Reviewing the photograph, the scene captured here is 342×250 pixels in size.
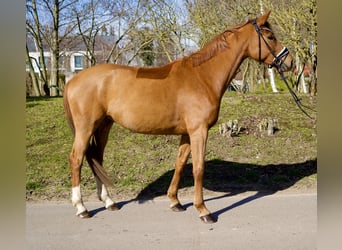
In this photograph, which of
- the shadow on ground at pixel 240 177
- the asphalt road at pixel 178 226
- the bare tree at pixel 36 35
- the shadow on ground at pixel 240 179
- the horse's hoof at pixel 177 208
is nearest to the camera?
the asphalt road at pixel 178 226

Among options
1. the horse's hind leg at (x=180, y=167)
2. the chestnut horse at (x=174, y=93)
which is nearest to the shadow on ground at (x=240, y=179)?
the horse's hind leg at (x=180, y=167)

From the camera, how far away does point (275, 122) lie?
7.29 m

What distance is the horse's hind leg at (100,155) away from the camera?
14.3ft

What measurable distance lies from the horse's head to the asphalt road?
169cm

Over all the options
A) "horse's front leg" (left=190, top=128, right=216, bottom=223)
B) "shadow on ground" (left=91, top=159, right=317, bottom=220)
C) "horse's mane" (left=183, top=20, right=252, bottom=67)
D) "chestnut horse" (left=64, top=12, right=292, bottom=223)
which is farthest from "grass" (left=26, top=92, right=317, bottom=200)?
"horse's mane" (left=183, top=20, right=252, bottom=67)

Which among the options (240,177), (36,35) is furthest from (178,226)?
(36,35)

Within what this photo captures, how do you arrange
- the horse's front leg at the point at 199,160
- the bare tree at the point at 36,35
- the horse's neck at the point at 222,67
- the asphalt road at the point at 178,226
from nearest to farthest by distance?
the asphalt road at the point at 178,226 < the horse's front leg at the point at 199,160 < the horse's neck at the point at 222,67 < the bare tree at the point at 36,35

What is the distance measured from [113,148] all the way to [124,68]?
102 inches

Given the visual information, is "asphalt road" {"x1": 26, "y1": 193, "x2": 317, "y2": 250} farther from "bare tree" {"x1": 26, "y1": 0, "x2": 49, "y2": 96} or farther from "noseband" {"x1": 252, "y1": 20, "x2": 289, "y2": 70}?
"bare tree" {"x1": 26, "y1": 0, "x2": 49, "y2": 96}

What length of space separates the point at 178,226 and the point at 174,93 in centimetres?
142

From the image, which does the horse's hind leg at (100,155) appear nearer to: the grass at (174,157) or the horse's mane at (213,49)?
the grass at (174,157)

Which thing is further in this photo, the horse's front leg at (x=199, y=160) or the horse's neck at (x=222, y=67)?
the horse's neck at (x=222, y=67)

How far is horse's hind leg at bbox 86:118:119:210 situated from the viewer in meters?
A: 4.35

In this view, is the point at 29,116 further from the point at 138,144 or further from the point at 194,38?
the point at 194,38
